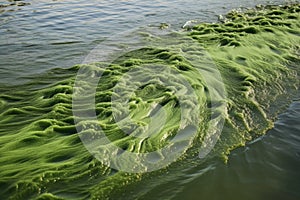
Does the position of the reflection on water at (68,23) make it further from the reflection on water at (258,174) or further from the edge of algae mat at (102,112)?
the reflection on water at (258,174)

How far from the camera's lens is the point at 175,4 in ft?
33.6

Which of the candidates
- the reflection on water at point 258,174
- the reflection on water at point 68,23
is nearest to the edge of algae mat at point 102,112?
the reflection on water at point 258,174

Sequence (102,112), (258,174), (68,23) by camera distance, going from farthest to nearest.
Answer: (68,23) → (102,112) → (258,174)

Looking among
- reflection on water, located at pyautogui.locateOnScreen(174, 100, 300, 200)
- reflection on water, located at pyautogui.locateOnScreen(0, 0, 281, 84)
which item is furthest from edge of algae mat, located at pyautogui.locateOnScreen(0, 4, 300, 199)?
reflection on water, located at pyautogui.locateOnScreen(0, 0, 281, 84)

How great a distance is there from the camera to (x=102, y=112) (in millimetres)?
3873

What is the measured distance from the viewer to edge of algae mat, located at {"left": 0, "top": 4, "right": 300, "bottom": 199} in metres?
2.77

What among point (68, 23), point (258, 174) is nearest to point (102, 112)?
point (258, 174)

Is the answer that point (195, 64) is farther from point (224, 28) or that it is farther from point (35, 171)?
point (35, 171)

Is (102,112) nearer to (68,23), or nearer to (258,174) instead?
(258,174)

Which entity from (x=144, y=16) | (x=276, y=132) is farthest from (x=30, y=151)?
(x=144, y=16)

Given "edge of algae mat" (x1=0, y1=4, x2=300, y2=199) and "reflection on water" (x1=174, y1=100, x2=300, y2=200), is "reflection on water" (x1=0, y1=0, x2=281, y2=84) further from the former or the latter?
"reflection on water" (x1=174, y1=100, x2=300, y2=200)

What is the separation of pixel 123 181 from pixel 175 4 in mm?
8660

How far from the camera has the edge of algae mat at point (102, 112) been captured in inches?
109

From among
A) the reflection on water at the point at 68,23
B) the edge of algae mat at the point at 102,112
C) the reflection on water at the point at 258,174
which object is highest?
the reflection on water at the point at 68,23
